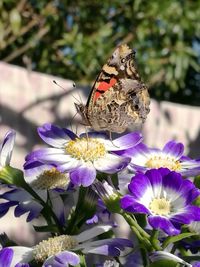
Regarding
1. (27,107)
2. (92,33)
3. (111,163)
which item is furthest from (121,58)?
(92,33)

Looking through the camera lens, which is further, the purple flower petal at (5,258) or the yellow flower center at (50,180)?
the yellow flower center at (50,180)

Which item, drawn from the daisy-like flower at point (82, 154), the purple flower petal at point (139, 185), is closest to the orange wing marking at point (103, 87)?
the daisy-like flower at point (82, 154)

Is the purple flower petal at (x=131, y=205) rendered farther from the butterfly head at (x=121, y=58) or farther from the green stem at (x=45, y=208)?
the butterfly head at (x=121, y=58)

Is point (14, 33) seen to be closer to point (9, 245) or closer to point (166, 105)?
point (166, 105)

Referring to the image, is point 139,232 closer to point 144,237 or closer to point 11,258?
point 144,237

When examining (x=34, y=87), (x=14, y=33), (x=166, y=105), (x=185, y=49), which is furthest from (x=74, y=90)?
(x=185, y=49)

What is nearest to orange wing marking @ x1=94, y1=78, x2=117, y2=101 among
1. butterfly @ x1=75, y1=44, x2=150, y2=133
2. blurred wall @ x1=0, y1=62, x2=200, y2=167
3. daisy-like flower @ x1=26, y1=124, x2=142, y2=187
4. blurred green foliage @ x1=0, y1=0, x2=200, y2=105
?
butterfly @ x1=75, y1=44, x2=150, y2=133

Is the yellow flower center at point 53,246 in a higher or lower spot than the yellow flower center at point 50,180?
lower
